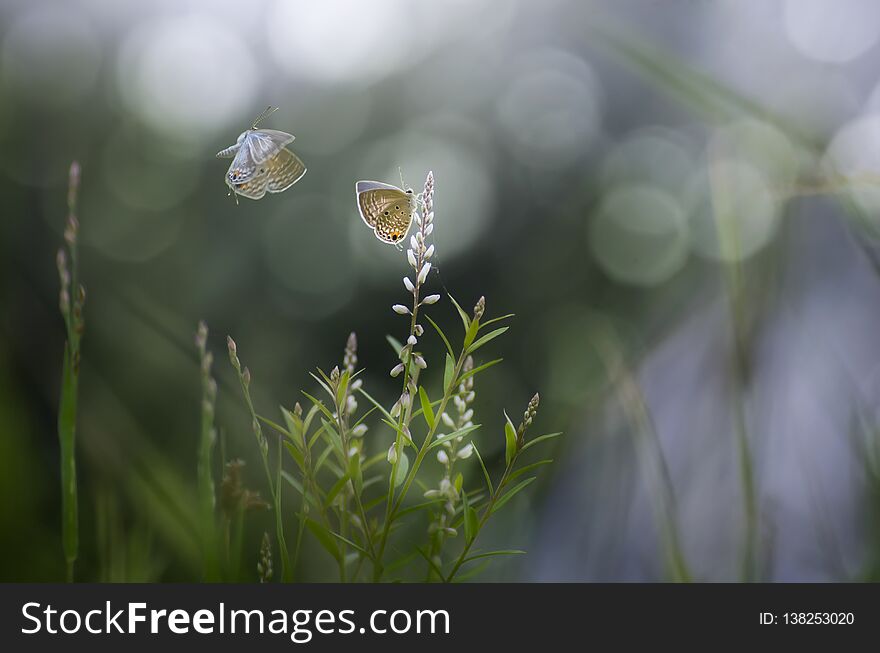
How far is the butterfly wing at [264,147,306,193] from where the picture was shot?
393 millimetres

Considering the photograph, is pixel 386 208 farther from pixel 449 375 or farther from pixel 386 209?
pixel 449 375

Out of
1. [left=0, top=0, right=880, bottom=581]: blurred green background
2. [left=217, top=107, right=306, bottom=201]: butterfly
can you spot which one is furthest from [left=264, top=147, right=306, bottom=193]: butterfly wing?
[left=0, top=0, right=880, bottom=581]: blurred green background

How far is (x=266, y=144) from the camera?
15.8 inches

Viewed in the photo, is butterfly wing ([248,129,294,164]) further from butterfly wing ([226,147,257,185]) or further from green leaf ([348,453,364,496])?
green leaf ([348,453,364,496])

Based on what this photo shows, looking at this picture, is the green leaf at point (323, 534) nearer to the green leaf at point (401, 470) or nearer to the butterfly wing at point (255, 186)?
the green leaf at point (401, 470)

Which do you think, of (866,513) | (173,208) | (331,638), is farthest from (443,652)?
(173,208)

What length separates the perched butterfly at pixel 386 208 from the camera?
38cm

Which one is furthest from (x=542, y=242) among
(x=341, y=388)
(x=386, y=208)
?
(x=341, y=388)

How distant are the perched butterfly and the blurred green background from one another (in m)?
0.16

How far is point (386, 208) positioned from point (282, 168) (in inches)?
3.1

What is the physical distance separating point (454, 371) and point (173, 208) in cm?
45

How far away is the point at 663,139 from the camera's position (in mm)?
652

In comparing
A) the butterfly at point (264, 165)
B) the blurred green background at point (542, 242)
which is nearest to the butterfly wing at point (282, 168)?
the butterfly at point (264, 165)

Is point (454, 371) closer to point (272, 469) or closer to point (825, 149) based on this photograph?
point (272, 469)
